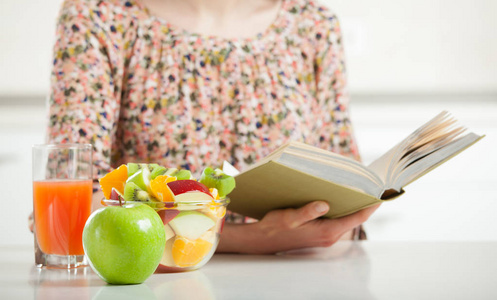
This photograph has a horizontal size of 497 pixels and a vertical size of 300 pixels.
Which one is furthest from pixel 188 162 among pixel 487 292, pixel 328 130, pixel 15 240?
pixel 15 240

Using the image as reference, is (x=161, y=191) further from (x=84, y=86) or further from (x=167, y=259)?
(x=84, y=86)

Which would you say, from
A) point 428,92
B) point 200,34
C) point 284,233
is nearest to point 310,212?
point 284,233

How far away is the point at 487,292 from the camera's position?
728 millimetres

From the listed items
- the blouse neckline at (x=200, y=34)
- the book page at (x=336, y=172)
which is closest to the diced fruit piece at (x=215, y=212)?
the book page at (x=336, y=172)

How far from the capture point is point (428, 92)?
2.91 meters

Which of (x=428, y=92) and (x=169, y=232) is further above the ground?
(x=428, y=92)

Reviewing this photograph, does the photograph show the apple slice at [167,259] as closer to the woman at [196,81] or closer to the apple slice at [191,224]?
the apple slice at [191,224]

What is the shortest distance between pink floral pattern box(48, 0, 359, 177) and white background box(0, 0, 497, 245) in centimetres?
140

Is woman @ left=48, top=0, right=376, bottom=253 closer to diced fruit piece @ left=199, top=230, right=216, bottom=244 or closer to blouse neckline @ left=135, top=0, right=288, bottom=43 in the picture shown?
blouse neckline @ left=135, top=0, right=288, bottom=43

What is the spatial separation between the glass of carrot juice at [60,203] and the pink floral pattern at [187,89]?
0.39 meters

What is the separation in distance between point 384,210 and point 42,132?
5.56 ft

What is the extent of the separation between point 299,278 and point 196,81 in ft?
2.39

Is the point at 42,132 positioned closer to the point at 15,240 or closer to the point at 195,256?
the point at 15,240

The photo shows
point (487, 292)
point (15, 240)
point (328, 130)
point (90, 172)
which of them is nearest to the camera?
point (487, 292)
